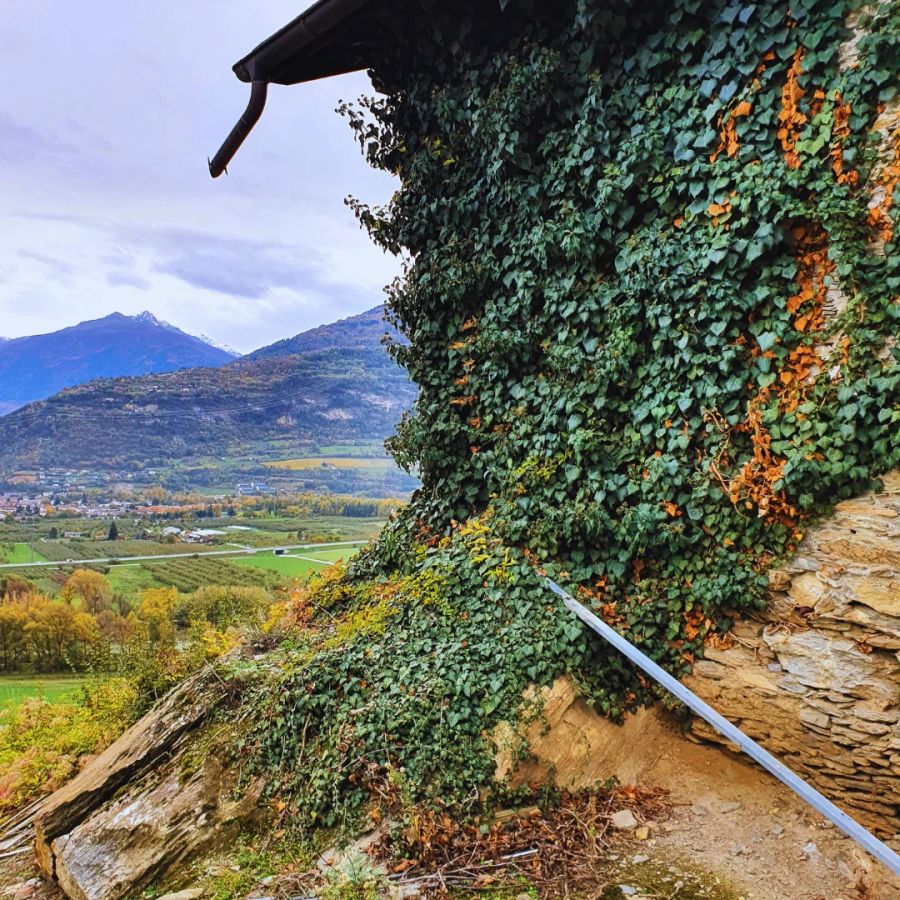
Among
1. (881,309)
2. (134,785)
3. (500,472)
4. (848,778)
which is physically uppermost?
(881,309)

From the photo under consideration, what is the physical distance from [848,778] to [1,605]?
9.45 m

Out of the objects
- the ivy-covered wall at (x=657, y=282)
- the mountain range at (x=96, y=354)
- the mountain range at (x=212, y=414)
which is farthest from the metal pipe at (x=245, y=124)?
the mountain range at (x=96, y=354)

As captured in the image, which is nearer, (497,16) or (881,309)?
(881,309)

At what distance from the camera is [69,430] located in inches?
630

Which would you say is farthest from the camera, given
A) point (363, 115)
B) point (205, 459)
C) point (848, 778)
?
point (205, 459)

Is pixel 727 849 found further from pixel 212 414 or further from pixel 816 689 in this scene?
pixel 212 414

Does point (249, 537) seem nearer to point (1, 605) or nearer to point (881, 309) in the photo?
point (1, 605)

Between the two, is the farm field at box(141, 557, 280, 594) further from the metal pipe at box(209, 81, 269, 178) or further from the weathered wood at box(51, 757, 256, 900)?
the metal pipe at box(209, 81, 269, 178)

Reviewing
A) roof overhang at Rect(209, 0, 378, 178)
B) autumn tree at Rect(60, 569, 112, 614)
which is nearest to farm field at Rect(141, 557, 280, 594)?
autumn tree at Rect(60, 569, 112, 614)

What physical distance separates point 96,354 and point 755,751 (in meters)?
25.4

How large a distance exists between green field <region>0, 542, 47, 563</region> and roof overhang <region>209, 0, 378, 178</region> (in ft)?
30.3

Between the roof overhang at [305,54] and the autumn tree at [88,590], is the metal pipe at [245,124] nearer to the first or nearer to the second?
the roof overhang at [305,54]

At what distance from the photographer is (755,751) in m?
2.49

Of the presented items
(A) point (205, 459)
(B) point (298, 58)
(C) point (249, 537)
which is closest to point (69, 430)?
(A) point (205, 459)
